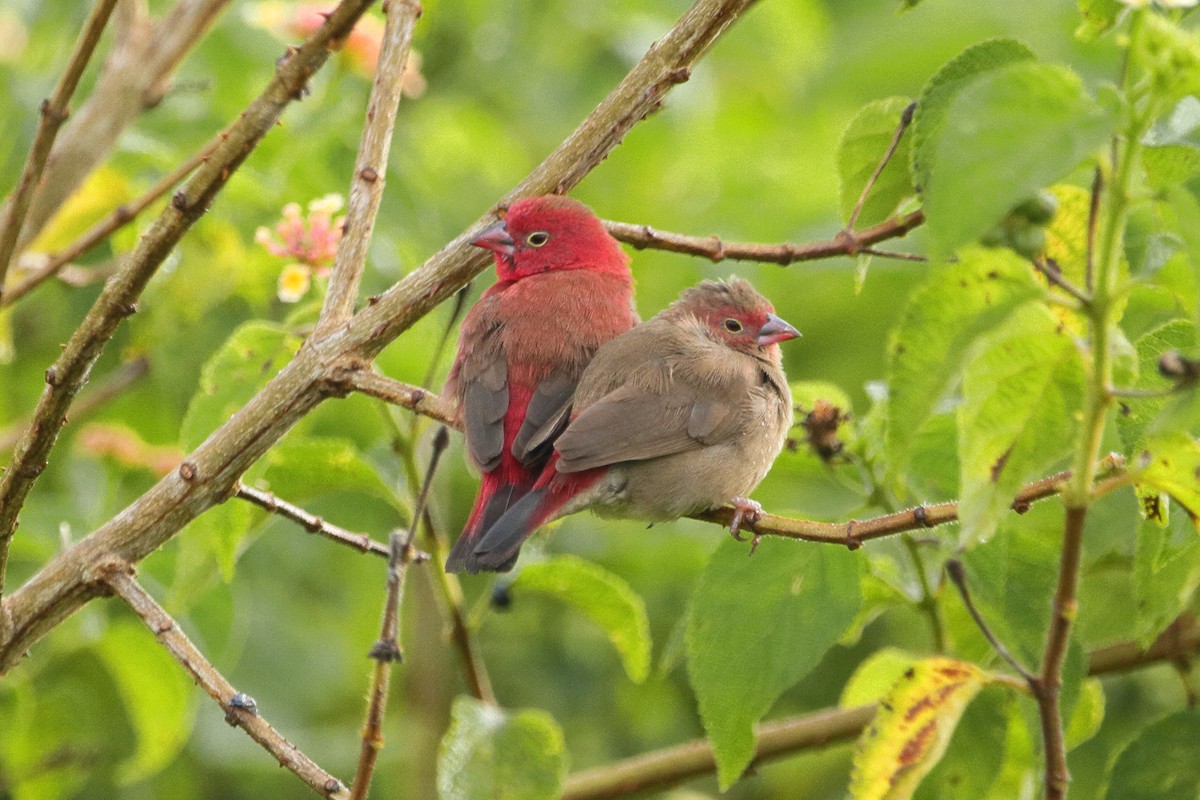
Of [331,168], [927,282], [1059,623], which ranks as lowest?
[1059,623]

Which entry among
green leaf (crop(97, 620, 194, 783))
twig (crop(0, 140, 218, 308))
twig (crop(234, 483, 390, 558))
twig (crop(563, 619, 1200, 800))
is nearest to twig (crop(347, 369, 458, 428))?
twig (crop(234, 483, 390, 558))

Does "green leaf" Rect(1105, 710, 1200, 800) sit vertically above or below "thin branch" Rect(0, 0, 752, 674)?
below

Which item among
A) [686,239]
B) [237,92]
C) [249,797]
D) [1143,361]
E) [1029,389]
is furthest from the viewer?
[249,797]

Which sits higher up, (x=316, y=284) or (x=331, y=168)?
(x=331, y=168)

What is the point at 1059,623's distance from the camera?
2.13 metres

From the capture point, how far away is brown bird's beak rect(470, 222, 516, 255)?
278 cm

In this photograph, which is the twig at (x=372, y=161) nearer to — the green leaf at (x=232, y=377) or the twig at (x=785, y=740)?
the green leaf at (x=232, y=377)

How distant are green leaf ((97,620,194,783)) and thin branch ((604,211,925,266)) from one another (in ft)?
6.42

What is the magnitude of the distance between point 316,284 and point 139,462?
3.73 ft

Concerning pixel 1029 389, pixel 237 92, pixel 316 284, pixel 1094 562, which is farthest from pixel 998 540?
pixel 237 92

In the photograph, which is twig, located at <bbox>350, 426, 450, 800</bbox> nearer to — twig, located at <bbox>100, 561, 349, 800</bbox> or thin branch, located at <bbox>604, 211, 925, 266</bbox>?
twig, located at <bbox>100, 561, 349, 800</bbox>

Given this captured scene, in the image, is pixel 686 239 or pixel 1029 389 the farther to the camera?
pixel 686 239

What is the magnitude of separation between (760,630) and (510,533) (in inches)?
23.2

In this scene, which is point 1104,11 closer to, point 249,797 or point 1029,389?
point 1029,389
